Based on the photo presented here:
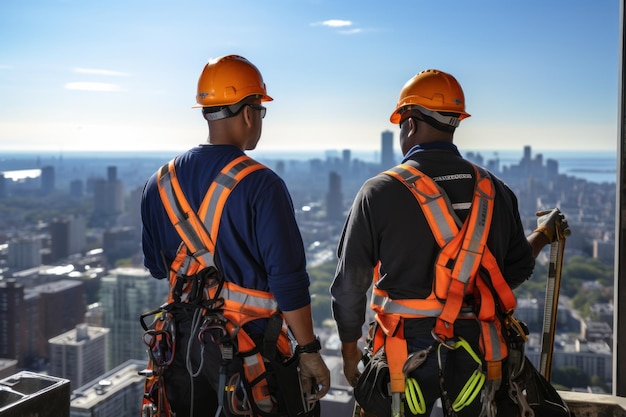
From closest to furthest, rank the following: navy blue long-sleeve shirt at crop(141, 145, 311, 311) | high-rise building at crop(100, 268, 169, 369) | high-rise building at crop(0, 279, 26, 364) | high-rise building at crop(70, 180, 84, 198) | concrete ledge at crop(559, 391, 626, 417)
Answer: navy blue long-sleeve shirt at crop(141, 145, 311, 311) → concrete ledge at crop(559, 391, 626, 417) → high-rise building at crop(100, 268, 169, 369) → high-rise building at crop(0, 279, 26, 364) → high-rise building at crop(70, 180, 84, 198)

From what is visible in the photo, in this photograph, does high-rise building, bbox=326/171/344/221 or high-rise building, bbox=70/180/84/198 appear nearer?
high-rise building, bbox=326/171/344/221

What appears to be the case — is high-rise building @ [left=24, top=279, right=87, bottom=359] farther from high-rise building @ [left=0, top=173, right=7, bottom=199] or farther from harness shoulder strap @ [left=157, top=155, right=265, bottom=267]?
harness shoulder strap @ [left=157, top=155, right=265, bottom=267]

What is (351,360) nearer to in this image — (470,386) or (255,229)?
(470,386)

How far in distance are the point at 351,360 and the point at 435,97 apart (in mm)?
1233

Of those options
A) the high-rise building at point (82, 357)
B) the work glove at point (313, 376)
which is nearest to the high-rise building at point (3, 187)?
the high-rise building at point (82, 357)

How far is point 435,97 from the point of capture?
2779 millimetres

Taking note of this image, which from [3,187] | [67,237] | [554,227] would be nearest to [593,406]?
[554,227]

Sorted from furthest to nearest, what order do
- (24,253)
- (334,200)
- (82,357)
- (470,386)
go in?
(24,253) < (334,200) < (82,357) < (470,386)

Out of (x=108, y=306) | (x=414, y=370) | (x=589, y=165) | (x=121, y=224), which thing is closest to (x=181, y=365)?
(x=414, y=370)

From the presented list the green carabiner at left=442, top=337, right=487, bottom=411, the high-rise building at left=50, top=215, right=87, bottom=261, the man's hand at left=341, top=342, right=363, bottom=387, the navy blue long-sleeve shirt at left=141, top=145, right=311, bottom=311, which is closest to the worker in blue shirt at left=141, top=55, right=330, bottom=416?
the navy blue long-sleeve shirt at left=141, top=145, right=311, bottom=311

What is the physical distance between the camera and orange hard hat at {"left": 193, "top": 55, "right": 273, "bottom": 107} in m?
2.71

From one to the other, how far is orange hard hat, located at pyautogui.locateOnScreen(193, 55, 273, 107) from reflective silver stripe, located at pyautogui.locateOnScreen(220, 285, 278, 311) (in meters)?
0.81

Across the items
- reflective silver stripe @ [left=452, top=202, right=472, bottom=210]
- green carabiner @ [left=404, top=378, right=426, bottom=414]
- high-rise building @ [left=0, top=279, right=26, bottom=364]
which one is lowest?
high-rise building @ [left=0, top=279, right=26, bottom=364]

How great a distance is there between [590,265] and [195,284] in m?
13.7
